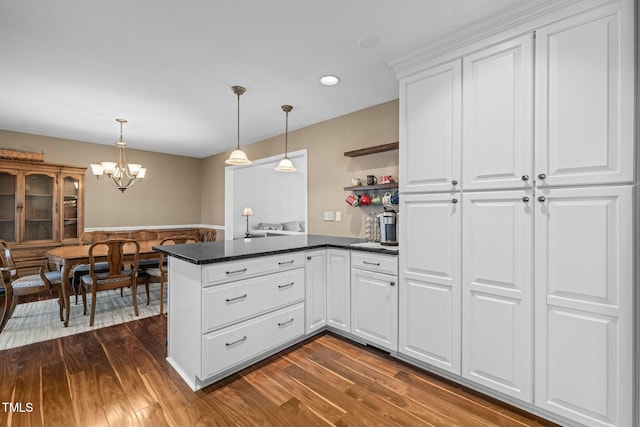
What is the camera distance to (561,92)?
1.60m

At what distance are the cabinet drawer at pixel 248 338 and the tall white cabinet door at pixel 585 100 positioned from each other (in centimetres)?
206

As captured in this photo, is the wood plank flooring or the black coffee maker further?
the black coffee maker

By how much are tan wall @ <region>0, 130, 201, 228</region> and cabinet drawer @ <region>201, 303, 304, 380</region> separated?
4421mm

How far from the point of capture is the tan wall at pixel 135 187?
15.1 ft

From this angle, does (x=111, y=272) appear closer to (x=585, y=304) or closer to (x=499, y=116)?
(x=499, y=116)

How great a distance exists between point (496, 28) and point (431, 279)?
1678 mm

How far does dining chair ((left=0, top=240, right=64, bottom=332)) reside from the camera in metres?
2.66

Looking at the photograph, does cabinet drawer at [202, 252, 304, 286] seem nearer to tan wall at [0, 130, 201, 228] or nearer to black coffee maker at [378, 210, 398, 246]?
black coffee maker at [378, 210, 398, 246]

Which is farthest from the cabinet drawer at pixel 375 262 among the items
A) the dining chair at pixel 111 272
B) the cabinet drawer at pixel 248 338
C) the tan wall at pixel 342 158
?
the dining chair at pixel 111 272

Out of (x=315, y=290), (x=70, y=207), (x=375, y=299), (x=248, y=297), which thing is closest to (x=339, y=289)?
(x=315, y=290)

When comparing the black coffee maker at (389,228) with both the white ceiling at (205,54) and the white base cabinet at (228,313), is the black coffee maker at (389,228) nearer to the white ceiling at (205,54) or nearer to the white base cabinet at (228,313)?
the white base cabinet at (228,313)

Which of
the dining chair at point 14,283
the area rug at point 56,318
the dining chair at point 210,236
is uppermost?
the dining chair at point 210,236

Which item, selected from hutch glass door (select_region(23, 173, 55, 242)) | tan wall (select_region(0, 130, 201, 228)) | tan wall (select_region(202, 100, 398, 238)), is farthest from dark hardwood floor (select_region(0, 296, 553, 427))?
tan wall (select_region(0, 130, 201, 228))

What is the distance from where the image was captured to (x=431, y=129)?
2.13 metres
